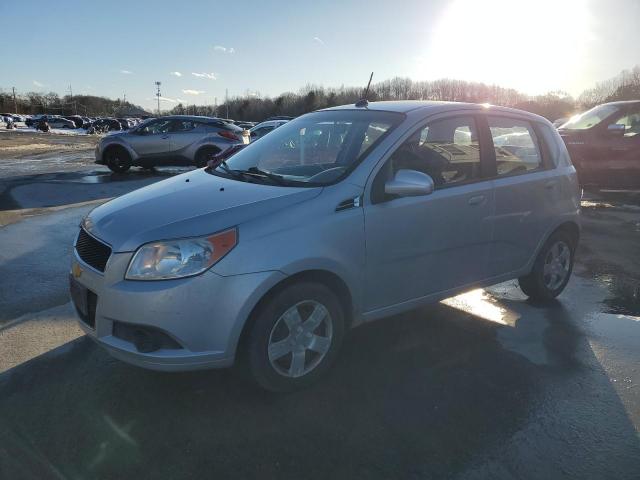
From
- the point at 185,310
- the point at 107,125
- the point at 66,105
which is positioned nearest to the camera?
the point at 185,310

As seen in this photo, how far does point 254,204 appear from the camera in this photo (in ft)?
9.81

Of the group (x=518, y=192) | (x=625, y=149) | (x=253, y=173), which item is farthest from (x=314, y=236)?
(x=625, y=149)

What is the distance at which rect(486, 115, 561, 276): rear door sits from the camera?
411 centimetres

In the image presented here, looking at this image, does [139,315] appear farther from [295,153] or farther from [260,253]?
[295,153]

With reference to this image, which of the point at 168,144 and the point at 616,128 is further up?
the point at 616,128

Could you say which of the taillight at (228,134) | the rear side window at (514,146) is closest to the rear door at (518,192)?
the rear side window at (514,146)

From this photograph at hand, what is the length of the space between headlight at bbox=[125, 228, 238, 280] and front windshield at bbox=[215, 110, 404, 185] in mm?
826

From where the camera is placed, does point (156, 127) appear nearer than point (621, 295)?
No

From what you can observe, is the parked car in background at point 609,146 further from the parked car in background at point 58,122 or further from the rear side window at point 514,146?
the parked car in background at point 58,122

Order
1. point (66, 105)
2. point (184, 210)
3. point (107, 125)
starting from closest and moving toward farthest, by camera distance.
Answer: point (184, 210) < point (107, 125) < point (66, 105)

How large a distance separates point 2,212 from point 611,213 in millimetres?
10061

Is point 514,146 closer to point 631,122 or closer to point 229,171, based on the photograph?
point 229,171

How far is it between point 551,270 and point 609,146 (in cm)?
656

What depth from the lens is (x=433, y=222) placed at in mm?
3582
